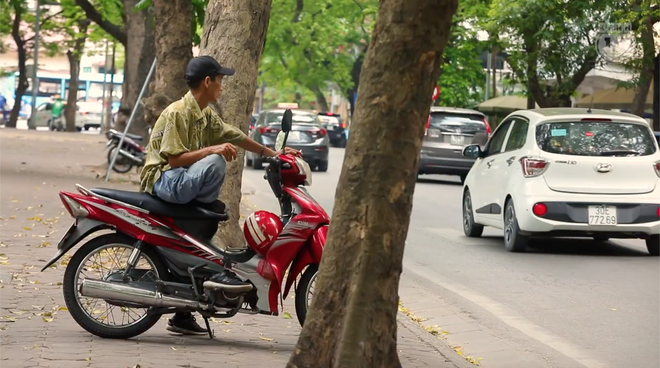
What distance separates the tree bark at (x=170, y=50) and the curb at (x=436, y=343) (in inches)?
312

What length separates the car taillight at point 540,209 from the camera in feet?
46.0

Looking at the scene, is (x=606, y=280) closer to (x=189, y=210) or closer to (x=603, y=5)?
(x=189, y=210)

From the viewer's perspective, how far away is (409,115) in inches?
222

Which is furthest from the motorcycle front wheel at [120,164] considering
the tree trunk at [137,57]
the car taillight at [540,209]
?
the car taillight at [540,209]

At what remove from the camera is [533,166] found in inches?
561

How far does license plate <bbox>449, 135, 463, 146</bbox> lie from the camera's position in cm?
2885

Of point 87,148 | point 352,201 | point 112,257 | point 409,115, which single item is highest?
point 409,115

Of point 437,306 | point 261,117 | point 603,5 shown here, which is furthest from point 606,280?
point 261,117

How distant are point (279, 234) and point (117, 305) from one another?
3.40 feet

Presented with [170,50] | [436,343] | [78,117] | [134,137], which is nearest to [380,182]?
[436,343]

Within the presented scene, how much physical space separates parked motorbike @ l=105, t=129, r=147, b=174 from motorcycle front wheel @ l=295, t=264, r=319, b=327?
18099mm

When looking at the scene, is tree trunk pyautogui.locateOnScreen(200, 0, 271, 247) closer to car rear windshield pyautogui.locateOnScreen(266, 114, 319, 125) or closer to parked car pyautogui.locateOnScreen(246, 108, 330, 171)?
parked car pyautogui.locateOnScreen(246, 108, 330, 171)

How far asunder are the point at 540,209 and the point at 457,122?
596 inches

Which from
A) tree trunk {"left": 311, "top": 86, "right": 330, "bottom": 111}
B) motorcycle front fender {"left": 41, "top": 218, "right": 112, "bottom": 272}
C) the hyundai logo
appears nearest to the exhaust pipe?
motorcycle front fender {"left": 41, "top": 218, "right": 112, "bottom": 272}
